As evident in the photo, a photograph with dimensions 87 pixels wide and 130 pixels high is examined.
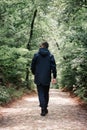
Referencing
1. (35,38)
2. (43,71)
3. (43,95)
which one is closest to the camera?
(43,95)

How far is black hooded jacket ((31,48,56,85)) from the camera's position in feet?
33.4

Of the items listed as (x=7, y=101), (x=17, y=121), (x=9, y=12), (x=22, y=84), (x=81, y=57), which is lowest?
(x=22, y=84)

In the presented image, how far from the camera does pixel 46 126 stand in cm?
824

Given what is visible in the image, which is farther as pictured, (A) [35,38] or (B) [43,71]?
(A) [35,38]

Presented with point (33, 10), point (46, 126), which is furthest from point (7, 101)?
point (33, 10)

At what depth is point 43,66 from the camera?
33.7 feet

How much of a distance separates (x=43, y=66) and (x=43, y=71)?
161 millimetres

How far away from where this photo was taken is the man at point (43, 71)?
10.1 m

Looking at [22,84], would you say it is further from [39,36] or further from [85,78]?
[85,78]

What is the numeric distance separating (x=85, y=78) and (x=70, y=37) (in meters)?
1.67

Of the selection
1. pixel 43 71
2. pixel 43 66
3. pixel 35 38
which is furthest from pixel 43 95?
pixel 35 38

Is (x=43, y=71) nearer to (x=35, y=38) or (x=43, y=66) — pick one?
(x=43, y=66)

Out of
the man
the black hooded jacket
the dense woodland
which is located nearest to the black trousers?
the man

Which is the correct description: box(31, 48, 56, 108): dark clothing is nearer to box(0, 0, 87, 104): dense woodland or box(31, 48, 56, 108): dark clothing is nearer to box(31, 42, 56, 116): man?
box(31, 42, 56, 116): man
